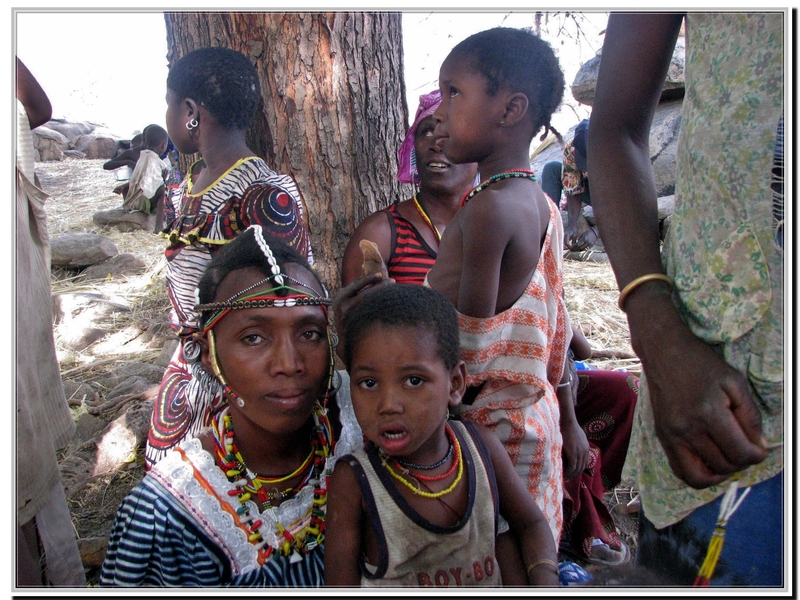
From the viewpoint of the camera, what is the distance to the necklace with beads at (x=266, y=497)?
5.34 feet

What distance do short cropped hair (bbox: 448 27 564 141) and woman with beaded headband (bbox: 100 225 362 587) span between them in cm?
93

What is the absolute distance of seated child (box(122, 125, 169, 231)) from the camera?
952 centimetres

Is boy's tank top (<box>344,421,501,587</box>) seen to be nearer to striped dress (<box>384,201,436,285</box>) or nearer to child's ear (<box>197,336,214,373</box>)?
child's ear (<box>197,336,214,373</box>)

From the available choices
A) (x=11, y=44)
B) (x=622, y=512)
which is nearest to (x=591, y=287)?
(x=622, y=512)

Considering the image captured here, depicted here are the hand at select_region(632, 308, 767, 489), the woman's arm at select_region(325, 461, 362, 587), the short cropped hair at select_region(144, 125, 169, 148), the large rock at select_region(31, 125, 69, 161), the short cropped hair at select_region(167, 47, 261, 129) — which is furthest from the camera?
the large rock at select_region(31, 125, 69, 161)

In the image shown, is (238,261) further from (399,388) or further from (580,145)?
(580,145)

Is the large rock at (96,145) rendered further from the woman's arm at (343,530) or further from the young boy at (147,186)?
the woman's arm at (343,530)

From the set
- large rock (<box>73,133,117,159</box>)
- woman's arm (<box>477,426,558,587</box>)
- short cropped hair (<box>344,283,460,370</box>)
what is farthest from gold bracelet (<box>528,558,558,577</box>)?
large rock (<box>73,133,117,159</box>)

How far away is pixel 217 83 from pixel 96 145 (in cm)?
1389

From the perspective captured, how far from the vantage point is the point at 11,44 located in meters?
1.47

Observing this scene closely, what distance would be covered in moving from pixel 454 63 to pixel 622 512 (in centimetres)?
252

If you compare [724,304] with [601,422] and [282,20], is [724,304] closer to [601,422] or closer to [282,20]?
[601,422]

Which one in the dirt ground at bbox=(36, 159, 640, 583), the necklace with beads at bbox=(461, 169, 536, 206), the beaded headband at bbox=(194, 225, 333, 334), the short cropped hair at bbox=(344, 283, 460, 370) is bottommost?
the dirt ground at bbox=(36, 159, 640, 583)

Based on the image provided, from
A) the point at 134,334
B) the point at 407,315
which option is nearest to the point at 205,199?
the point at 407,315
